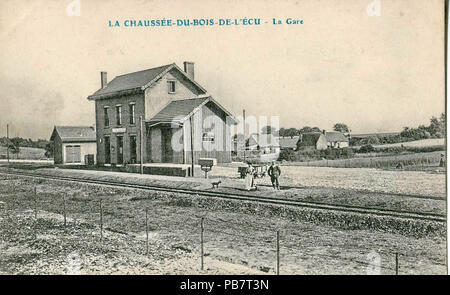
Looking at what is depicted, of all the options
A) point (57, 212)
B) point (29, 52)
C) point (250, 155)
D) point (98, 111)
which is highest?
point (29, 52)

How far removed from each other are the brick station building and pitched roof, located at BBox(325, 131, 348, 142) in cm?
287

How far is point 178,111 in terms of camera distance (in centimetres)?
1323

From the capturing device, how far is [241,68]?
776 centimetres

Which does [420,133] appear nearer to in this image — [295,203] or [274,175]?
[295,203]

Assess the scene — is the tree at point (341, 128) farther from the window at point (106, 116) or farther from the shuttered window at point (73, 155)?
the shuttered window at point (73, 155)

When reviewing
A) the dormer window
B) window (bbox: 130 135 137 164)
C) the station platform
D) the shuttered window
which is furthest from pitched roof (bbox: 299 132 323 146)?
the shuttered window

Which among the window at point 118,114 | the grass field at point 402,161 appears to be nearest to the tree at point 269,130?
the grass field at point 402,161

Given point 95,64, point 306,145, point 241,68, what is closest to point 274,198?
point 306,145

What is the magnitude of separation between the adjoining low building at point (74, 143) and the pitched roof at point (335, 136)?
694 centimetres

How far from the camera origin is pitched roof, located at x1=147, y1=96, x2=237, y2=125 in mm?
12727

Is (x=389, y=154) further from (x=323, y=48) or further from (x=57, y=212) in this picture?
(x=57, y=212)
